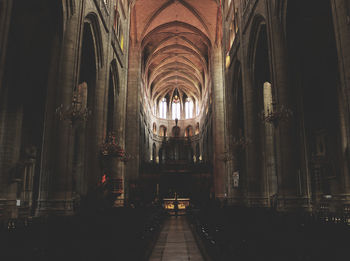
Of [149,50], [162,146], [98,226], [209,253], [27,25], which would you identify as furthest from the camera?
[162,146]

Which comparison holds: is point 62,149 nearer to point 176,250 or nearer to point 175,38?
point 176,250

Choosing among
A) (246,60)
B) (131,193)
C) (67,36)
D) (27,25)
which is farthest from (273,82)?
(131,193)

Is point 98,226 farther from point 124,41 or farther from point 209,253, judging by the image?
point 124,41

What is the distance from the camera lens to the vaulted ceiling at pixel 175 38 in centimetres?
2714

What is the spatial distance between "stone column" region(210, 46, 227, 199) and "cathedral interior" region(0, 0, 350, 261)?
289 millimetres

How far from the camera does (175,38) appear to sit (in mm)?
33500

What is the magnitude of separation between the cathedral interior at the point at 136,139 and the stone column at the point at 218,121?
Answer: 0.95 ft

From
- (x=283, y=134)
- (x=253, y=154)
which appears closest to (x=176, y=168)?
(x=253, y=154)

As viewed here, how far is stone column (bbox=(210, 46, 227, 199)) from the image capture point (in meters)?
26.7

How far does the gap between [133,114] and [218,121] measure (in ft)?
25.9

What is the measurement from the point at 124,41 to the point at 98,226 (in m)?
17.8

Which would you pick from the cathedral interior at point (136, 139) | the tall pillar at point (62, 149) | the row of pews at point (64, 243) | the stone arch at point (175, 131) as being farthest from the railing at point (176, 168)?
the row of pews at point (64, 243)

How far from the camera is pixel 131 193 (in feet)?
82.7

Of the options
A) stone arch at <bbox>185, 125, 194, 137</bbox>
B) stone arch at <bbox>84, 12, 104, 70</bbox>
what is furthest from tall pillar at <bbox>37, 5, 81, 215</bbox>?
stone arch at <bbox>185, 125, 194, 137</bbox>
